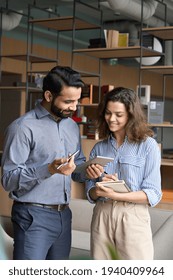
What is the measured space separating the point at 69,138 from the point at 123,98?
300 millimetres

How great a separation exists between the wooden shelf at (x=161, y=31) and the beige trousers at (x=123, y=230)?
394cm

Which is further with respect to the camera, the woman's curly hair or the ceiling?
the ceiling

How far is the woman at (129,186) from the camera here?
208 centimetres

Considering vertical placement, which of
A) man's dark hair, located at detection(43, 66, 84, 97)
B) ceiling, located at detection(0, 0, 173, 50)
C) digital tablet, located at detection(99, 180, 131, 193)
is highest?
ceiling, located at detection(0, 0, 173, 50)

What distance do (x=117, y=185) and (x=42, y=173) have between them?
0.31 m

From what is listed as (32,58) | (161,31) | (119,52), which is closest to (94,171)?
(161,31)

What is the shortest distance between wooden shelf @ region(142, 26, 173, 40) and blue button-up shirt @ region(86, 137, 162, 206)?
12.4 feet

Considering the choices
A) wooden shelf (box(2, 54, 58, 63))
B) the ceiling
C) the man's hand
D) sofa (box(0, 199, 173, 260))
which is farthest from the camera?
the ceiling

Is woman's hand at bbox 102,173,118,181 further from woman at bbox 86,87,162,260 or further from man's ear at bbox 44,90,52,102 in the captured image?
man's ear at bbox 44,90,52,102

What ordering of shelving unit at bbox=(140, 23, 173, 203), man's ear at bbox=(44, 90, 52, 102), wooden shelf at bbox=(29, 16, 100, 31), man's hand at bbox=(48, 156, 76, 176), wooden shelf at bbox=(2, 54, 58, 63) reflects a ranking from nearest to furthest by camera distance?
1. man's hand at bbox=(48, 156, 76, 176)
2. man's ear at bbox=(44, 90, 52, 102)
3. shelving unit at bbox=(140, 23, 173, 203)
4. wooden shelf at bbox=(29, 16, 100, 31)
5. wooden shelf at bbox=(2, 54, 58, 63)

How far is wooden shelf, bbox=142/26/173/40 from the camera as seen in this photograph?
573 centimetres

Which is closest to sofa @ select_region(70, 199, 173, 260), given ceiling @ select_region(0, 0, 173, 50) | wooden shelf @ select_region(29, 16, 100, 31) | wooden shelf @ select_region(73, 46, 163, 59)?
wooden shelf @ select_region(73, 46, 163, 59)

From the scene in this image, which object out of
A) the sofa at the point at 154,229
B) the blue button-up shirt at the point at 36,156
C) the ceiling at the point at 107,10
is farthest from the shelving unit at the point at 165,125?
the blue button-up shirt at the point at 36,156

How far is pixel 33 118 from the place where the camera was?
2.13 meters
